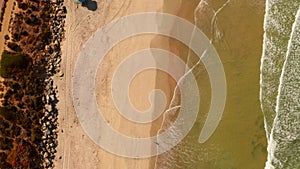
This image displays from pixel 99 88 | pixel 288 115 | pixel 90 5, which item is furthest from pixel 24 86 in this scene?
pixel 288 115

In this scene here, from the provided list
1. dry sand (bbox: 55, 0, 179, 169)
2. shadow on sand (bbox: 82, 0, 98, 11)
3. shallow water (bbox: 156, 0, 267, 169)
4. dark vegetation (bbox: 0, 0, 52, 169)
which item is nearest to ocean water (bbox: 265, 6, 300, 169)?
shallow water (bbox: 156, 0, 267, 169)

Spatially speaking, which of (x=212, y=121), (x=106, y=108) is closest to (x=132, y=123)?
(x=106, y=108)

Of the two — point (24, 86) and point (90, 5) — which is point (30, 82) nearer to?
point (24, 86)

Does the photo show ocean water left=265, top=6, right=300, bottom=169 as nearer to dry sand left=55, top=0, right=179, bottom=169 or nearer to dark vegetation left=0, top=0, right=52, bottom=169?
dry sand left=55, top=0, right=179, bottom=169

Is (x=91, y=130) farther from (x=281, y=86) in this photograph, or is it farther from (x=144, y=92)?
(x=281, y=86)

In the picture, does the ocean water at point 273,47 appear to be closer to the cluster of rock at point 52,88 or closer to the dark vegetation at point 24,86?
the cluster of rock at point 52,88

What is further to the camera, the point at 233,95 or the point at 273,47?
the point at 273,47

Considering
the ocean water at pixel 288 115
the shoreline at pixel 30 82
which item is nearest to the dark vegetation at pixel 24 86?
the shoreline at pixel 30 82
